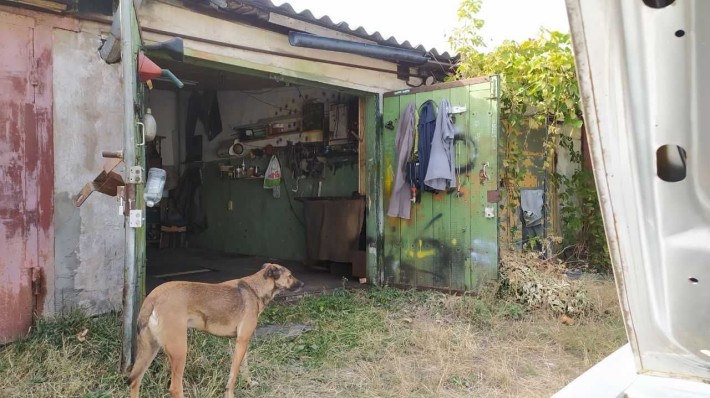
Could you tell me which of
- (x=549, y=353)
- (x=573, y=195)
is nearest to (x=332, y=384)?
(x=549, y=353)

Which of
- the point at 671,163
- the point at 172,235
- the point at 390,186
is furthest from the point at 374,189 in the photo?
the point at 172,235

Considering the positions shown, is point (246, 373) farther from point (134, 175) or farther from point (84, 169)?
point (84, 169)

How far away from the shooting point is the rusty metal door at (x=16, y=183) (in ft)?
11.7

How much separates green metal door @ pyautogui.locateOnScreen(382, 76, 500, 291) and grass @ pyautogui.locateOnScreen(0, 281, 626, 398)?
21.6 inches

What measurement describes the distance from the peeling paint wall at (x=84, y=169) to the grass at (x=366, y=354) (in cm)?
29

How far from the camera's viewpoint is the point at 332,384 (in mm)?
3371

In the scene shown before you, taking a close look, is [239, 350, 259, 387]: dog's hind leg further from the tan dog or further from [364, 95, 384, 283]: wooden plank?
[364, 95, 384, 283]: wooden plank

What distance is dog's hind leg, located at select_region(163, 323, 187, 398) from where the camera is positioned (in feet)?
9.09

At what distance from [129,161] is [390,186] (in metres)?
3.63

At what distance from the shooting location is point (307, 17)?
5.14 m

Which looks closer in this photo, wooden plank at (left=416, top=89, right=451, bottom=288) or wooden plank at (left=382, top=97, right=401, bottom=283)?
wooden plank at (left=416, top=89, right=451, bottom=288)

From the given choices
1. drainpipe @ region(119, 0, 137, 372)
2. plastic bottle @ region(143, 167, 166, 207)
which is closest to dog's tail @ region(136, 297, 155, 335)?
drainpipe @ region(119, 0, 137, 372)

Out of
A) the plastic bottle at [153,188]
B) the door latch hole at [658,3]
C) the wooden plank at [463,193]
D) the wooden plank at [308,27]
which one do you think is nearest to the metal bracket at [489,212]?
the wooden plank at [463,193]

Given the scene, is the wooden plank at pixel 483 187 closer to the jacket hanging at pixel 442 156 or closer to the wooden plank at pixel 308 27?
the jacket hanging at pixel 442 156
